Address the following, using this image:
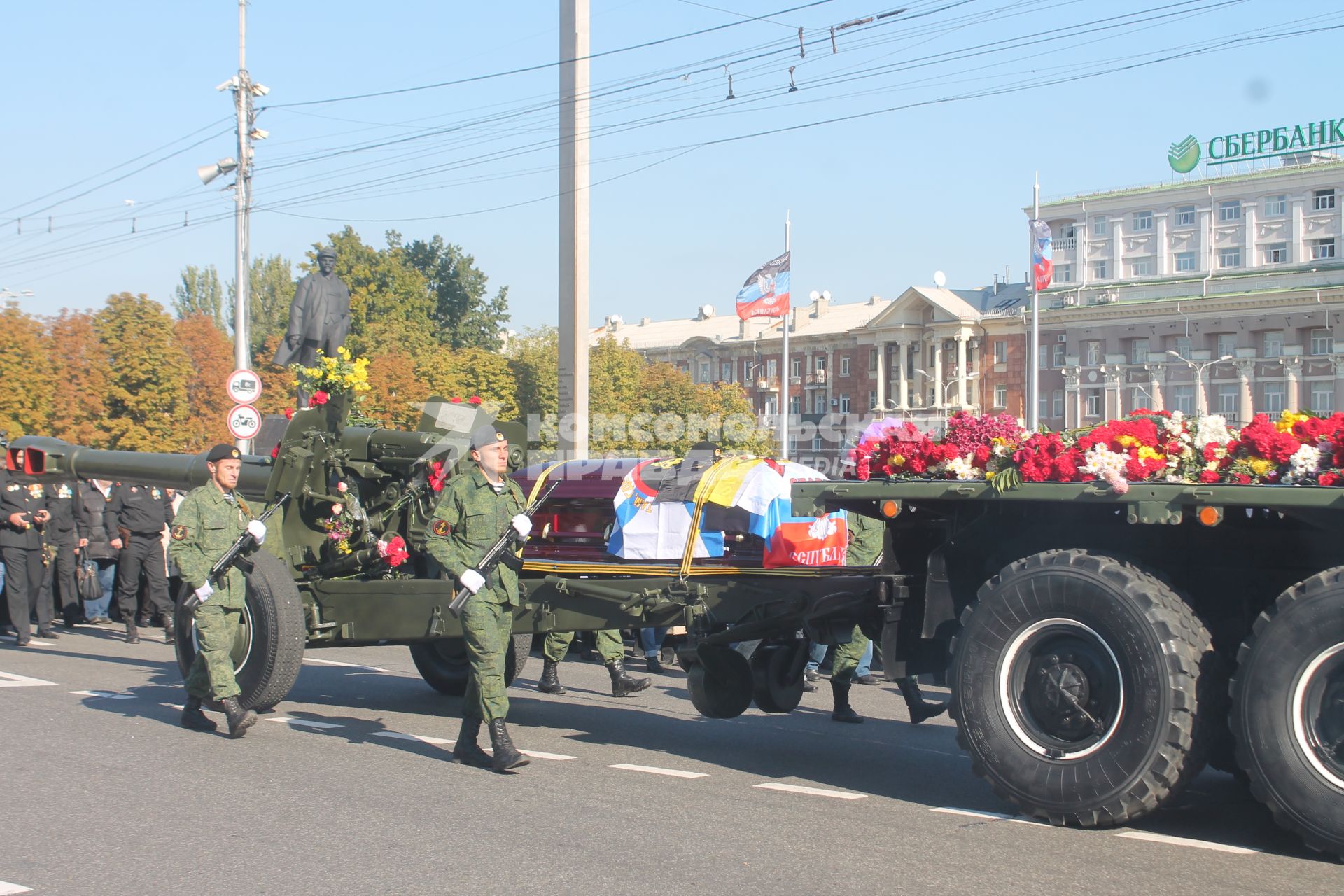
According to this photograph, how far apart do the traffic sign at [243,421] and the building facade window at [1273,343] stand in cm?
5853

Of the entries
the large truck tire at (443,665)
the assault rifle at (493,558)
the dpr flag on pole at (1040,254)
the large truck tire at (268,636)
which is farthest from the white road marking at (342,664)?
the dpr flag on pole at (1040,254)

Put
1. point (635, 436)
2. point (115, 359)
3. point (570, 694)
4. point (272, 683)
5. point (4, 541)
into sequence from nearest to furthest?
point (272, 683) < point (570, 694) < point (4, 541) < point (115, 359) < point (635, 436)

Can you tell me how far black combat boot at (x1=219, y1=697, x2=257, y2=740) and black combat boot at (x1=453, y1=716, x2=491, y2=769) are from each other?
1617 mm

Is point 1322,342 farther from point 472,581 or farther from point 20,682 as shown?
point 472,581

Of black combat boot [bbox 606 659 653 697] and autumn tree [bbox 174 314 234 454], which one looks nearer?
black combat boot [bbox 606 659 653 697]

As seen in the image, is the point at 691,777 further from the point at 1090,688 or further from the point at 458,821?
the point at 1090,688

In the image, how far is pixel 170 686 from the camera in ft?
37.4

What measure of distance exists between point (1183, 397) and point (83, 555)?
210ft

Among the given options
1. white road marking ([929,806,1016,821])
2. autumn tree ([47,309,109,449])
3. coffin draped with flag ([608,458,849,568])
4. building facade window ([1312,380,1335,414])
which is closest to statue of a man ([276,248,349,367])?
coffin draped with flag ([608,458,849,568])

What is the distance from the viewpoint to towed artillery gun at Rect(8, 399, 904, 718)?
797cm

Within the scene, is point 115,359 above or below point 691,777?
above

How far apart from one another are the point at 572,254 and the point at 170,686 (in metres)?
10.5

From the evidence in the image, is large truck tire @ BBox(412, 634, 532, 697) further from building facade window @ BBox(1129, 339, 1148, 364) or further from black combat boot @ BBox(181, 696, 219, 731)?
building facade window @ BBox(1129, 339, 1148, 364)

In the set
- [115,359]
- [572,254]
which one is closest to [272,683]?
[572,254]
